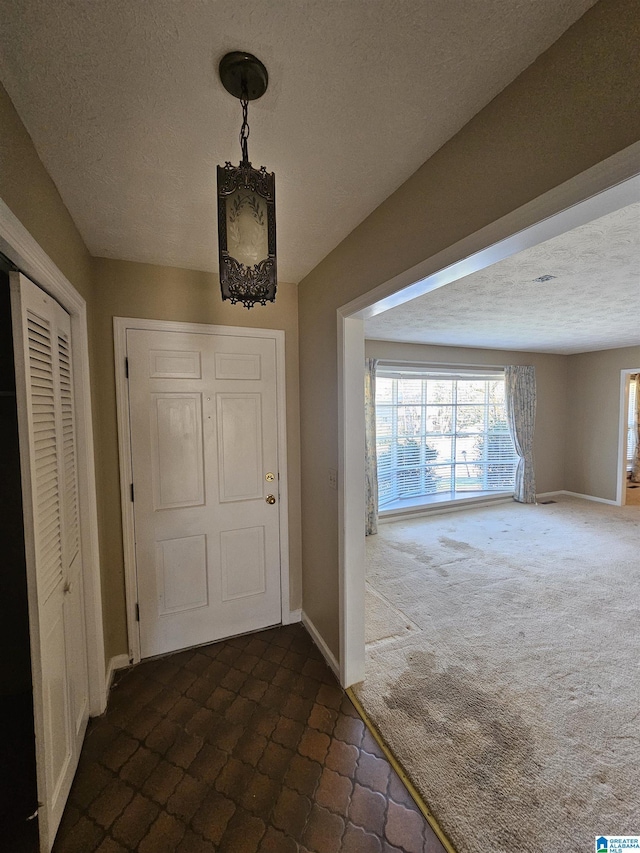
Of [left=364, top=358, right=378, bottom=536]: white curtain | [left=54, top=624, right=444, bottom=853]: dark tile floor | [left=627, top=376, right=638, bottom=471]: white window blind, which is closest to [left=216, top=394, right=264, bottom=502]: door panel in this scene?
[left=54, top=624, right=444, bottom=853]: dark tile floor

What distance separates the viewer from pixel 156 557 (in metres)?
2.22

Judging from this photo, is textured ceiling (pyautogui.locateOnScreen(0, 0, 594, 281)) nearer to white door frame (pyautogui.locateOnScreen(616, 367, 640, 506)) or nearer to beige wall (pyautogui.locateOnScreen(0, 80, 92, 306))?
beige wall (pyautogui.locateOnScreen(0, 80, 92, 306))

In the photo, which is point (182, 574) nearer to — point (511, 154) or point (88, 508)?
point (88, 508)

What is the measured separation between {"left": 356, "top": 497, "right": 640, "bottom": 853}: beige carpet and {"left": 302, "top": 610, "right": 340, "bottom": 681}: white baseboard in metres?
0.21

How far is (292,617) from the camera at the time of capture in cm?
260

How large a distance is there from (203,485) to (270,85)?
2.01 metres

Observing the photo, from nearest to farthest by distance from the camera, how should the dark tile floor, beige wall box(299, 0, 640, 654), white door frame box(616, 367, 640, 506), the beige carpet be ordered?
1. beige wall box(299, 0, 640, 654)
2. the dark tile floor
3. the beige carpet
4. white door frame box(616, 367, 640, 506)

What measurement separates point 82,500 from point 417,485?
4634 millimetres

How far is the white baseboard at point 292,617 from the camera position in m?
2.57

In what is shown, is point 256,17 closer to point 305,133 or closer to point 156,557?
point 305,133

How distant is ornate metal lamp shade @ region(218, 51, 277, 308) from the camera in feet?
3.05

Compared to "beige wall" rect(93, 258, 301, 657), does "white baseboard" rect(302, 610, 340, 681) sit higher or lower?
lower

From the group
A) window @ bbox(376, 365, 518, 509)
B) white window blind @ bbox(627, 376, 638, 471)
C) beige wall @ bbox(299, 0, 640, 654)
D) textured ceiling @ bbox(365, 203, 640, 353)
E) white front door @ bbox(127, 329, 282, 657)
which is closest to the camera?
beige wall @ bbox(299, 0, 640, 654)

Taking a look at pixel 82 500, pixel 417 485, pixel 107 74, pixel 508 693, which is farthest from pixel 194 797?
pixel 417 485
